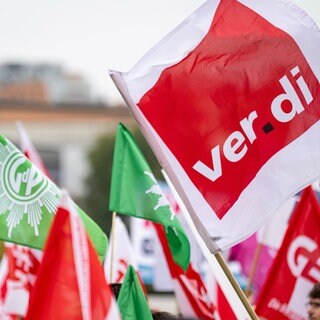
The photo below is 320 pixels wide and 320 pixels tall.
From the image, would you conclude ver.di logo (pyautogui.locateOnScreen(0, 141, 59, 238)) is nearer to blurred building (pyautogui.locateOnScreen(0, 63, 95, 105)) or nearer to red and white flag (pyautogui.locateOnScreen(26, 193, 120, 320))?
red and white flag (pyautogui.locateOnScreen(26, 193, 120, 320))

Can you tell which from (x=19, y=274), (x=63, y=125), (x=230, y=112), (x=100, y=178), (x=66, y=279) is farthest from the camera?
(x=63, y=125)

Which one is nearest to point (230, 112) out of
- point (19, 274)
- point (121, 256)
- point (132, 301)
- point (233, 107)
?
point (233, 107)

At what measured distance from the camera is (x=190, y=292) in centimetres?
813

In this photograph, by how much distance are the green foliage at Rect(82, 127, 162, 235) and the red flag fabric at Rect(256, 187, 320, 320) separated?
46.0 metres

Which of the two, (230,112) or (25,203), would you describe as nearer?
(230,112)

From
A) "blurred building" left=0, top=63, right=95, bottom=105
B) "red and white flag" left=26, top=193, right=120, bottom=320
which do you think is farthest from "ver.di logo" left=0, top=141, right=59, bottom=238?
"blurred building" left=0, top=63, right=95, bottom=105

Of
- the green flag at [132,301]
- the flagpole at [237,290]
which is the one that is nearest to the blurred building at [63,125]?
the green flag at [132,301]

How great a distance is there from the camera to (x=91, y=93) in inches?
3578

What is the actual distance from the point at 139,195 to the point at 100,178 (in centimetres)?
5000

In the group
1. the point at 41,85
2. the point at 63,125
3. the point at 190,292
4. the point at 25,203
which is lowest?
the point at 190,292

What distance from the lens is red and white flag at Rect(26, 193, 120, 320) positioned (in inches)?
203

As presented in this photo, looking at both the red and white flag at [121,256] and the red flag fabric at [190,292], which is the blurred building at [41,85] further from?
the red flag fabric at [190,292]

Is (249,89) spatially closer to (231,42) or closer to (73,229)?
(231,42)

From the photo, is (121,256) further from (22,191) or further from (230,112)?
(230,112)
